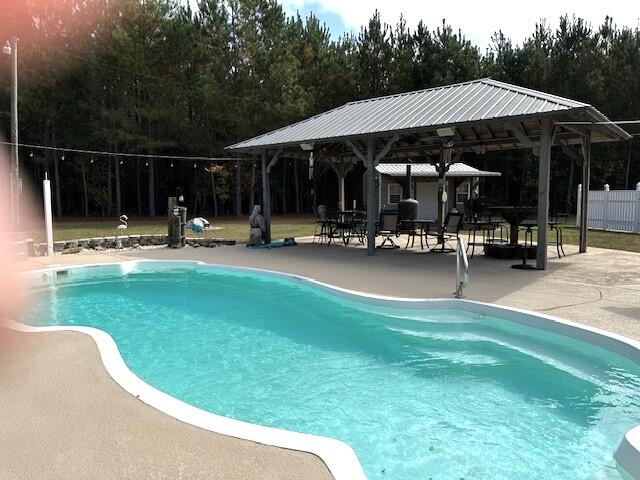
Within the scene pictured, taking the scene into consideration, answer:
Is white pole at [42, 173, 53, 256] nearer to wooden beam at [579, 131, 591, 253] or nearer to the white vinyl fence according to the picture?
wooden beam at [579, 131, 591, 253]

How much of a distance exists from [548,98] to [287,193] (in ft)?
82.5

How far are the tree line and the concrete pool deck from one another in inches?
720

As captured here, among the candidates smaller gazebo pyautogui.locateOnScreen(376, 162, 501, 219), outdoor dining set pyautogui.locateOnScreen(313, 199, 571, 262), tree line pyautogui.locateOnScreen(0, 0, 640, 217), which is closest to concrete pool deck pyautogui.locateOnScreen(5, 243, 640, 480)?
outdoor dining set pyautogui.locateOnScreen(313, 199, 571, 262)

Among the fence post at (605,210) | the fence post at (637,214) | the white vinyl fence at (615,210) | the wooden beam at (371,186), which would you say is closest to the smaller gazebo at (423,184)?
the white vinyl fence at (615,210)

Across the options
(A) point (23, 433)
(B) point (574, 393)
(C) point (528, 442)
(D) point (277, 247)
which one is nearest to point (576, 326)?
(B) point (574, 393)

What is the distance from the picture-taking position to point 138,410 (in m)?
3.02

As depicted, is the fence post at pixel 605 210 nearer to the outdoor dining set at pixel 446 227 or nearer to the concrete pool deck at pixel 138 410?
the outdoor dining set at pixel 446 227

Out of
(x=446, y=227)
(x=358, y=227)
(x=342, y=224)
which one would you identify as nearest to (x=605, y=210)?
(x=446, y=227)

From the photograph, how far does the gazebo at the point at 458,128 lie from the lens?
7910mm

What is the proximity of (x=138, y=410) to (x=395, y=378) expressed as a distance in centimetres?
234

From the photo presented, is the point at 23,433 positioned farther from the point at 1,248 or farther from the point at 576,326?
the point at 1,248

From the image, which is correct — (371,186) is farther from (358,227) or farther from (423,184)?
(423,184)

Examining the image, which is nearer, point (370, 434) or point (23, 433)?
point (23, 433)

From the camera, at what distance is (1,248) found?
33.1 ft
